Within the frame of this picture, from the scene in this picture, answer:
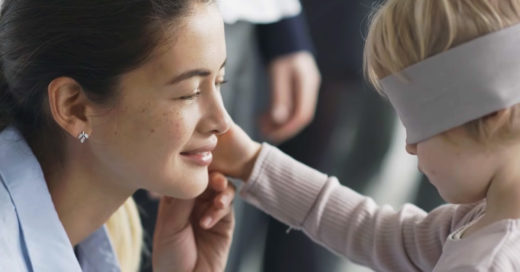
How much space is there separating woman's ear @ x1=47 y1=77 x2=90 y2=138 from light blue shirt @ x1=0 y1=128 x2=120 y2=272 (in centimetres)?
8

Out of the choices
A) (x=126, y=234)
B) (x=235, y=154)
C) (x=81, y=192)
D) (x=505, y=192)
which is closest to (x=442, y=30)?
(x=505, y=192)

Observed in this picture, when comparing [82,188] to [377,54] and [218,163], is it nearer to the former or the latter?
[218,163]

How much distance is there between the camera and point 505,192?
3.35ft

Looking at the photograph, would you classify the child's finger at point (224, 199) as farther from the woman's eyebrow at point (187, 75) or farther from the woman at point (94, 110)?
the woman's eyebrow at point (187, 75)

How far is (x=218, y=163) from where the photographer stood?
1.33 m

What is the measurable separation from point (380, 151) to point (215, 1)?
1106mm

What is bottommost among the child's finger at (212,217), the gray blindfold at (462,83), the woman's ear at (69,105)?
the child's finger at (212,217)

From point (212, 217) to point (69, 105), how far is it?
0.30 metres

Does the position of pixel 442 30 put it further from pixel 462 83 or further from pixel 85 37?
pixel 85 37

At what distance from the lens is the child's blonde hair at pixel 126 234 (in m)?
1.41

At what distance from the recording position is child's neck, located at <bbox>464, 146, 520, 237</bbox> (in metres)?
1.01

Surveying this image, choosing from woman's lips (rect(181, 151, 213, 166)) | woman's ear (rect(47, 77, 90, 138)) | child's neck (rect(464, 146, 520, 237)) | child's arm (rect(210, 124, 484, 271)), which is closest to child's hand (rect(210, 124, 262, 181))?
child's arm (rect(210, 124, 484, 271))

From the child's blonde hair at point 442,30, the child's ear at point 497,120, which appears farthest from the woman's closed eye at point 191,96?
the child's ear at point 497,120

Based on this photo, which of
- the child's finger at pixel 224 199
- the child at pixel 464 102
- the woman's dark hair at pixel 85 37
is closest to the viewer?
the child at pixel 464 102
